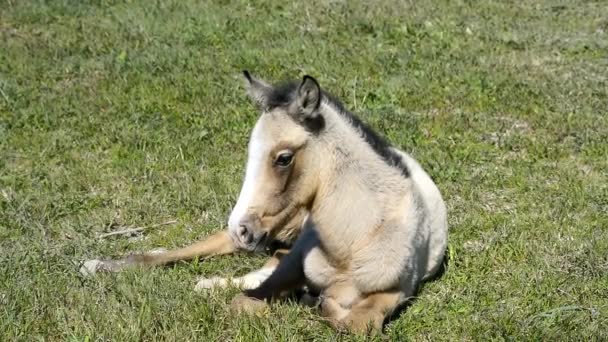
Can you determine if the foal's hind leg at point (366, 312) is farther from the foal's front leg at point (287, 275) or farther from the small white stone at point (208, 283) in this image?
the small white stone at point (208, 283)

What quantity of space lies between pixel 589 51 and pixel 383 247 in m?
8.40

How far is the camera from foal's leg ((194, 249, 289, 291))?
5.27m

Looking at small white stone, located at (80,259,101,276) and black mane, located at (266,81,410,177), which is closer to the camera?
black mane, located at (266,81,410,177)

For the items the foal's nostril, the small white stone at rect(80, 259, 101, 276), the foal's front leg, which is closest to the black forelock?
the foal's nostril

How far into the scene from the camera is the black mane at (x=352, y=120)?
4.52 m

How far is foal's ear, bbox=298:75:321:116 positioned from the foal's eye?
0.27m

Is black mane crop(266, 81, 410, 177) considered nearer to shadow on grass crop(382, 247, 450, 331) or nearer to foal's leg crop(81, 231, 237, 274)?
shadow on grass crop(382, 247, 450, 331)

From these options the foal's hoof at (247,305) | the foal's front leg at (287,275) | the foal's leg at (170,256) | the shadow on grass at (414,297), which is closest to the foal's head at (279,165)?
the foal's front leg at (287,275)

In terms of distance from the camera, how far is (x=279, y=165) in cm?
437

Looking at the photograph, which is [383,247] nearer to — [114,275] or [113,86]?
[114,275]

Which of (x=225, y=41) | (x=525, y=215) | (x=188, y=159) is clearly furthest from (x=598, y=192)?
(x=225, y=41)

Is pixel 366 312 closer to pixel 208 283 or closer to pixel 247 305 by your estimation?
pixel 247 305

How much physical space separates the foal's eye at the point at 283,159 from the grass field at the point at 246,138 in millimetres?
939

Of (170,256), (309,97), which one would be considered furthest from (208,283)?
(309,97)
